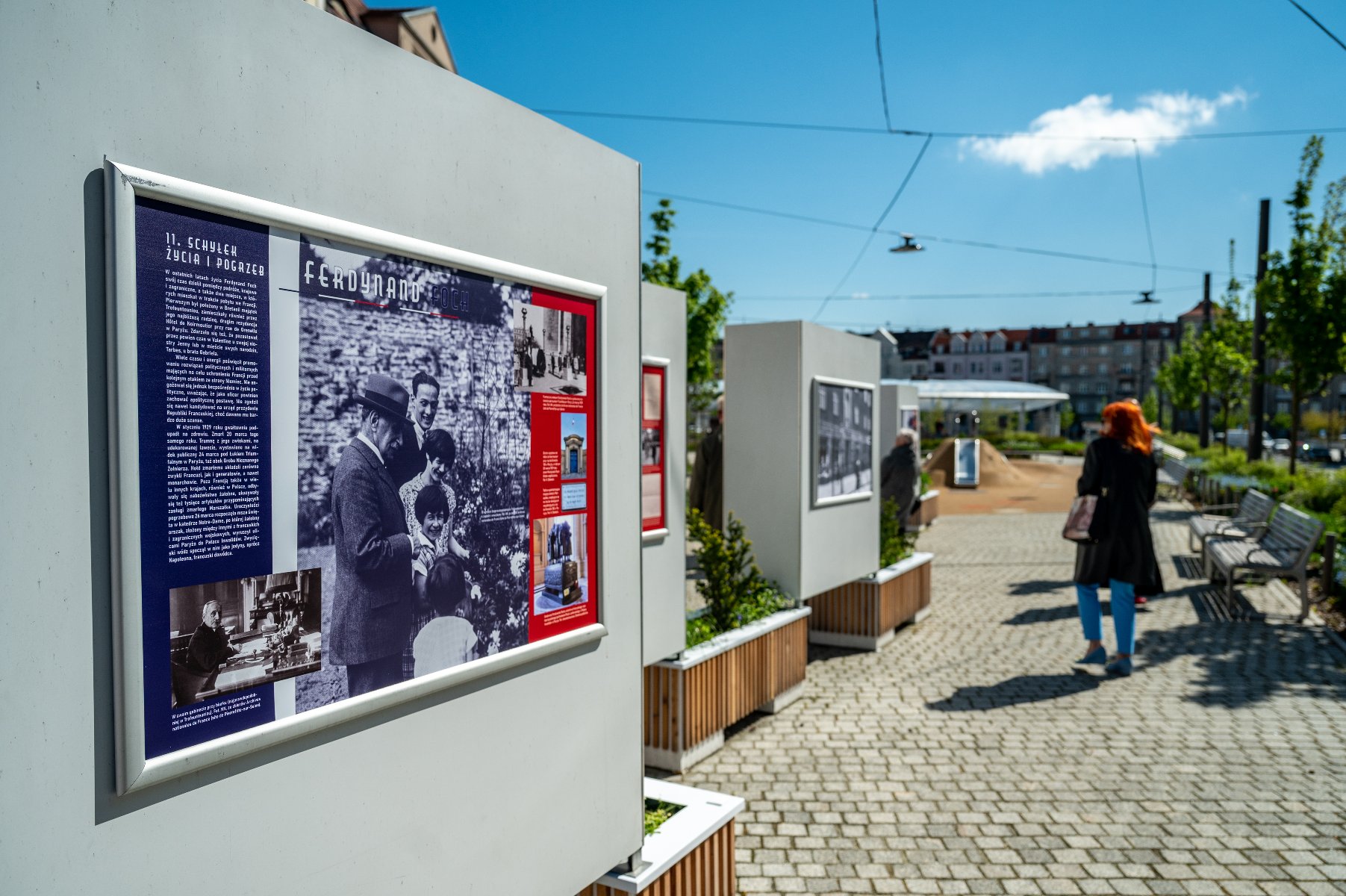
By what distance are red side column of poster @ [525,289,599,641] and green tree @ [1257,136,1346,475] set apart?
43.8 ft

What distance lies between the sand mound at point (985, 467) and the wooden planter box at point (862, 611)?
18939 millimetres

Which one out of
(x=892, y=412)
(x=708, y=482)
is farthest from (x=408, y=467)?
(x=892, y=412)

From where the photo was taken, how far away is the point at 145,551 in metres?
1.71

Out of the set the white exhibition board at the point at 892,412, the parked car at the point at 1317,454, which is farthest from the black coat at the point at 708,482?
the parked car at the point at 1317,454

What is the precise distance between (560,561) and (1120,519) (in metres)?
6.05

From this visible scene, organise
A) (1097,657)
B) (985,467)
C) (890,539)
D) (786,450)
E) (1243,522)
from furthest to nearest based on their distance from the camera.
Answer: (985,467), (1243,522), (890,539), (1097,657), (786,450)

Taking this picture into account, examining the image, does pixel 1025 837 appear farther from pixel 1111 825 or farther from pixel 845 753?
pixel 845 753

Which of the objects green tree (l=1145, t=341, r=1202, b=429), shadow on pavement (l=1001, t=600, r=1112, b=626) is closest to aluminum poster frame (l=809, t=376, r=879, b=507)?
shadow on pavement (l=1001, t=600, r=1112, b=626)

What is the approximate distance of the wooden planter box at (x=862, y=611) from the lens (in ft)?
28.0

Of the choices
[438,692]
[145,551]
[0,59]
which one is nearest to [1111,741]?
[438,692]

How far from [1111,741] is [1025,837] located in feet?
5.70

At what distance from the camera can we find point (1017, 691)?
724cm

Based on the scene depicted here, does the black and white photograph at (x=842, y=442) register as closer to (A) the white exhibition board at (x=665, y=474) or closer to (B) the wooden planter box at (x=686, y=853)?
(A) the white exhibition board at (x=665, y=474)

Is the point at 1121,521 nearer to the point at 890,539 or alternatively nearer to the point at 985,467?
the point at 890,539
